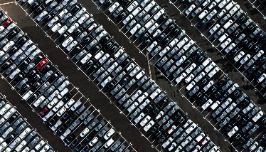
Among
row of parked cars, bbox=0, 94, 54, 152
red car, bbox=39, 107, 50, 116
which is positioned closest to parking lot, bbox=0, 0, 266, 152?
row of parked cars, bbox=0, 94, 54, 152

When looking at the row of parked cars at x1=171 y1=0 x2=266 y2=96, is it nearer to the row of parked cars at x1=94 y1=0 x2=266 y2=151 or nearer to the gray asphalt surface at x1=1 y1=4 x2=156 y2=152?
the row of parked cars at x1=94 y1=0 x2=266 y2=151

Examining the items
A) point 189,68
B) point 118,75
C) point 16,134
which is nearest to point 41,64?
point 16,134

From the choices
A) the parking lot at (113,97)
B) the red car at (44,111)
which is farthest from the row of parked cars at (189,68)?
the red car at (44,111)

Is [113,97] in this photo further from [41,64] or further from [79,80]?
[41,64]

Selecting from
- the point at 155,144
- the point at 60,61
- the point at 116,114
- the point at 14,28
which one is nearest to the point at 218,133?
the point at 155,144

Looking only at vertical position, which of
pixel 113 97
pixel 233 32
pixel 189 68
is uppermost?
pixel 113 97

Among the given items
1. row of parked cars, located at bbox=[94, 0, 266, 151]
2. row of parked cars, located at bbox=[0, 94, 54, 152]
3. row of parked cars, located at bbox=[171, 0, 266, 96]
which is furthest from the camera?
row of parked cars, located at bbox=[171, 0, 266, 96]

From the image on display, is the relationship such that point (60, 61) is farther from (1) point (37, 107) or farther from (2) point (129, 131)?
(2) point (129, 131)
